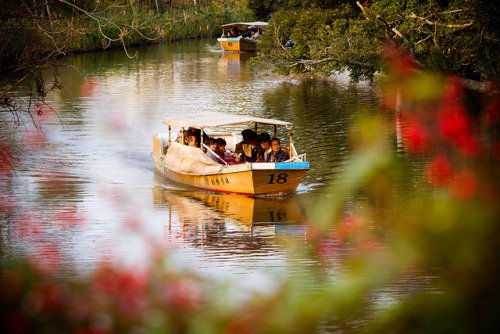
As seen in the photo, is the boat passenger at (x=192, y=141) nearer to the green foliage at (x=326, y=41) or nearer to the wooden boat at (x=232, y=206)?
Answer: the wooden boat at (x=232, y=206)

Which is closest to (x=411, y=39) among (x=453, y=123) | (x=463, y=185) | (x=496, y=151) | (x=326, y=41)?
(x=326, y=41)

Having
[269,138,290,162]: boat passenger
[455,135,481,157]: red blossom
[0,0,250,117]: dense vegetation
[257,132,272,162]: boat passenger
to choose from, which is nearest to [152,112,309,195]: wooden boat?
[269,138,290,162]: boat passenger

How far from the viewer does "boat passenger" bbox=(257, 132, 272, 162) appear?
17594 mm

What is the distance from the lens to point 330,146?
23109 millimetres

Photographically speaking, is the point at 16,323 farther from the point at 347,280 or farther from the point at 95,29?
the point at 95,29

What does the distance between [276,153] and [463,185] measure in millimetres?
4330

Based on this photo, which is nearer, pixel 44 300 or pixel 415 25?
pixel 44 300

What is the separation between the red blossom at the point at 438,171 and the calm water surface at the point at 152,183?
7.60 feet

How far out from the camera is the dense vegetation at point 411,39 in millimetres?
25719

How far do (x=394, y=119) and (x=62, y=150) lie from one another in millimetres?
11236

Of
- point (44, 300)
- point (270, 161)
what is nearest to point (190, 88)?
point (270, 161)

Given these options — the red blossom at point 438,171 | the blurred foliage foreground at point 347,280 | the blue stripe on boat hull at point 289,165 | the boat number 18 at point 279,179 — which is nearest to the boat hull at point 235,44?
the red blossom at point 438,171

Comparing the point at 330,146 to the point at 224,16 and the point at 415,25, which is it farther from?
the point at 224,16

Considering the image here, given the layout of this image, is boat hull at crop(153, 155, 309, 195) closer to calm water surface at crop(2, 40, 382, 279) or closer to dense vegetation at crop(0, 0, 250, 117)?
calm water surface at crop(2, 40, 382, 279)
